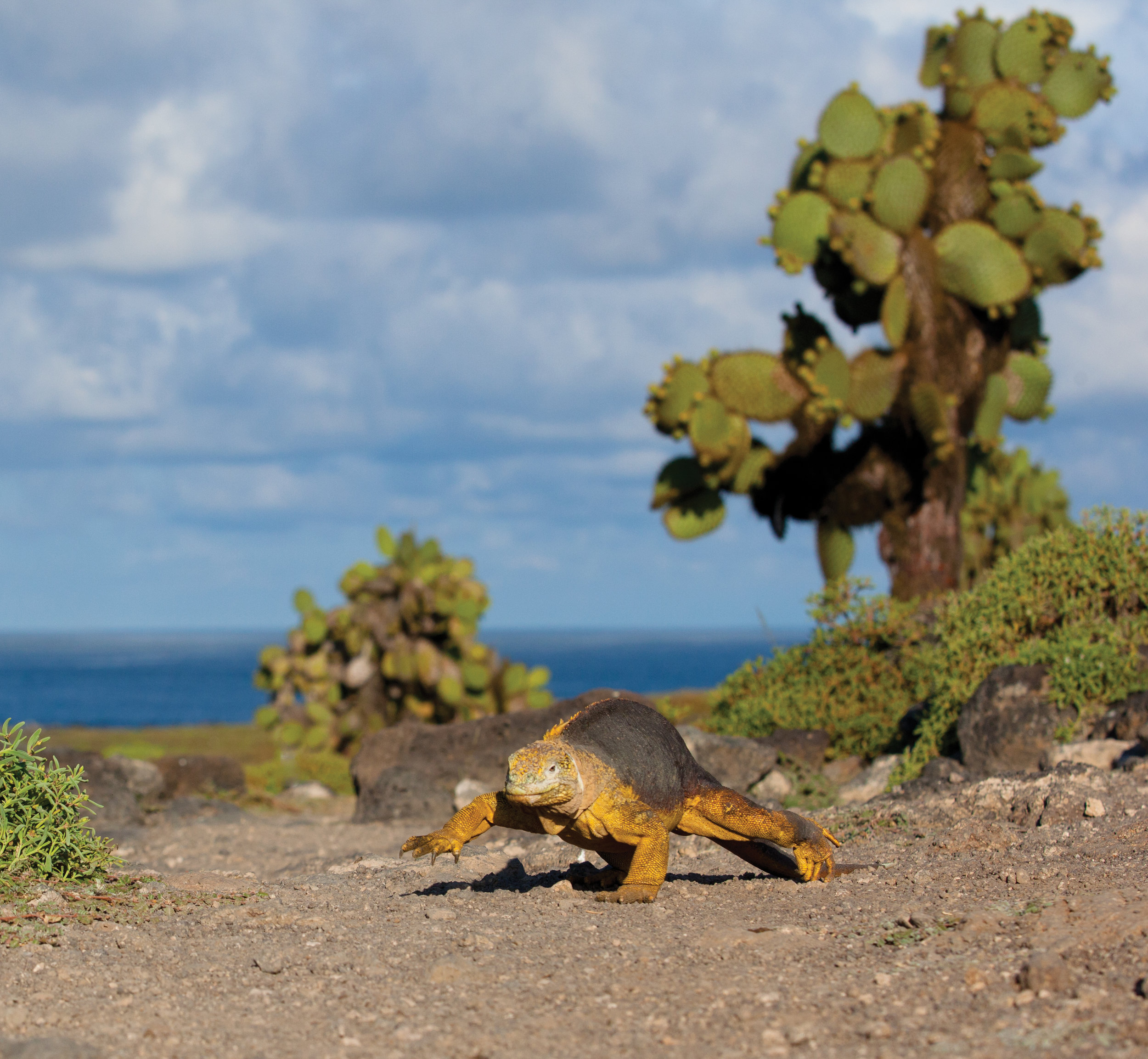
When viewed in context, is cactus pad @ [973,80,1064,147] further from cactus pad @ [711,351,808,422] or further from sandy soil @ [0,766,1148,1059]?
sandy soil @ [0,766,1148,1059]

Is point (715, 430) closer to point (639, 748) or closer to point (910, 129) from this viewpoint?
point (910, 129)

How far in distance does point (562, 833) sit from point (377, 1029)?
164 cm

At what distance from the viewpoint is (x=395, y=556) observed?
16359 mm

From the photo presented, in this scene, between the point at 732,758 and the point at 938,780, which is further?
the point at 732,758

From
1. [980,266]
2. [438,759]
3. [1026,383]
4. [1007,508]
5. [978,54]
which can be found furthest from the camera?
[1007,508]

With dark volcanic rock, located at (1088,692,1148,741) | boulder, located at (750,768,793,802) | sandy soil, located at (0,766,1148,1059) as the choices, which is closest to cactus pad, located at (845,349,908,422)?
boulder, located at (750,768,793,802)

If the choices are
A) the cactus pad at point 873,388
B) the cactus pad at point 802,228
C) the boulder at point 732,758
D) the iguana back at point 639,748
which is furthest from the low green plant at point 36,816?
the cactus pad at point 802,228

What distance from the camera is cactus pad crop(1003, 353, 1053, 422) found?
17062mm

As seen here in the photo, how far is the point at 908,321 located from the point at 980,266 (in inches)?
45.1

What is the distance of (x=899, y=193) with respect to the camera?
15703 millimetres

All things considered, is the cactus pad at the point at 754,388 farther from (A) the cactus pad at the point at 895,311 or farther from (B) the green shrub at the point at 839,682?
(B) the green shrub at the point at 839,682

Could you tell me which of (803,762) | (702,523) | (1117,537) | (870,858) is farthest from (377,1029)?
(702,523)

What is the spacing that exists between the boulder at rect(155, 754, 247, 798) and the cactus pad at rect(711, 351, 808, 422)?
771cm

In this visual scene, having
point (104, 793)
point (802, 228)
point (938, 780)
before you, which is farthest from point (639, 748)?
point (802, 228)
